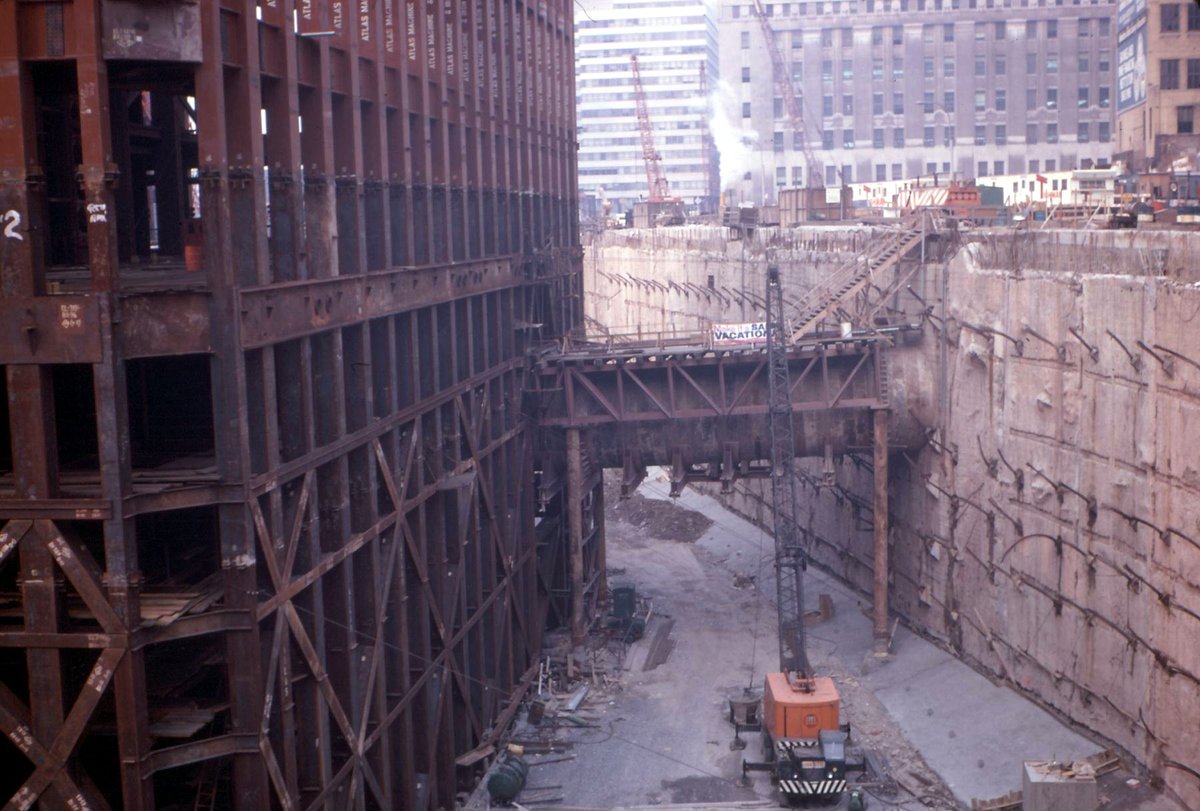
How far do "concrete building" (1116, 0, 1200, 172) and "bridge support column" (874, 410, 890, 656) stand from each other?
42.3 meters

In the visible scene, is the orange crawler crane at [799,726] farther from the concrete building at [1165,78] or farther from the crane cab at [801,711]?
the concrete building at [1165,78]

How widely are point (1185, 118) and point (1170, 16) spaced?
20.2ft

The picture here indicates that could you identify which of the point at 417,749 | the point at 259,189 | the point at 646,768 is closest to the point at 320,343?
the point at 259,189

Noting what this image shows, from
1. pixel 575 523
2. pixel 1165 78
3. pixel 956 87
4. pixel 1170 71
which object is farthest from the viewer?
pixel 956 87

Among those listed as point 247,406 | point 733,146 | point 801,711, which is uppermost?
point 733,146

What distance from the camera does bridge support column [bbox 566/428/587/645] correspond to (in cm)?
3966

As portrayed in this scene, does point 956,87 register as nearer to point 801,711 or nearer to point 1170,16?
point 1170,16

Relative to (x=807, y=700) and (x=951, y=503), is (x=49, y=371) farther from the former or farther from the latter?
(x=951, y=503)

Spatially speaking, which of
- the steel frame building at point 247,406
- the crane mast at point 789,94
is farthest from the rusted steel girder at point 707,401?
the crane mast at point 789,94

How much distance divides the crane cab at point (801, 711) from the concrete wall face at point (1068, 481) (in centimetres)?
480

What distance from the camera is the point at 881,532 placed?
4012cm

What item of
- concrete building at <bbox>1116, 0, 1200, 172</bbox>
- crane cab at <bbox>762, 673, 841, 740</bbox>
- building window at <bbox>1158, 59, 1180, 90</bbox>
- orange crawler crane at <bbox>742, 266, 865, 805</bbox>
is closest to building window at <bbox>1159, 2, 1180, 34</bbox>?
concrete building at <bbox>1116, 0, 1200, 172</bbox>

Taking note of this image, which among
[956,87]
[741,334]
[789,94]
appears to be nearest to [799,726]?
[741,334]

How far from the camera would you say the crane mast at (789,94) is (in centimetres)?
13500
